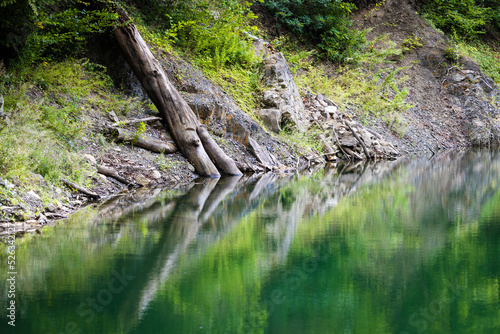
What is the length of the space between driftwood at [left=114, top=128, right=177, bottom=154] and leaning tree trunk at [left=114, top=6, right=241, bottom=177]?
36cm

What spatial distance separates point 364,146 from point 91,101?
366 inches

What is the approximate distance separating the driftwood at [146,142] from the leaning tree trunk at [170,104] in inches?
14.1

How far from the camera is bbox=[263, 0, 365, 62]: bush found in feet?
69.5

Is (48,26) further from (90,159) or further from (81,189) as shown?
(81,189)

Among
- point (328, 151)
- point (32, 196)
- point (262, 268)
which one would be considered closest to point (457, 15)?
A: point (328, 151)

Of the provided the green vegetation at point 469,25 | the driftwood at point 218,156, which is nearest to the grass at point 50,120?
the driftwood at point 218,156

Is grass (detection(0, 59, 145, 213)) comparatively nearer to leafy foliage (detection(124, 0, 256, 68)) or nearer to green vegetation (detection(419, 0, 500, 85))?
leafy foliage (detection(124, 0, 256, 68))

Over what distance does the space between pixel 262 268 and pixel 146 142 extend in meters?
6.86

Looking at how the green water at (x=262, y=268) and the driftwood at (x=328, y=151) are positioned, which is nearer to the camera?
the green water at (x=262, y=268)

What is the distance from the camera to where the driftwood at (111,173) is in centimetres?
965

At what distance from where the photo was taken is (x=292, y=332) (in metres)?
3.61

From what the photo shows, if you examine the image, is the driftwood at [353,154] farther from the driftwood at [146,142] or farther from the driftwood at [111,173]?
the driftwood at [111,173]

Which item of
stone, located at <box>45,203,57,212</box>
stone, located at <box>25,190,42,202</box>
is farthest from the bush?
stone, located at <box>25,190,42,202</box>

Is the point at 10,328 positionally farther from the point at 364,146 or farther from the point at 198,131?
the point at 364,146
